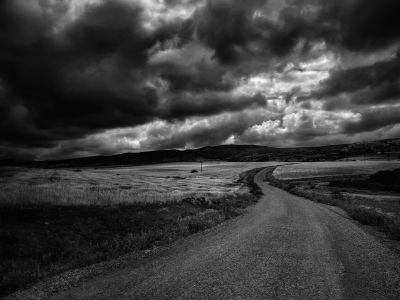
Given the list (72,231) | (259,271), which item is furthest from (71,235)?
(259,271)

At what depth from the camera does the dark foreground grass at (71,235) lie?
353 inches

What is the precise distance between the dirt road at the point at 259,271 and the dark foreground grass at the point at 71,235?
1702mm

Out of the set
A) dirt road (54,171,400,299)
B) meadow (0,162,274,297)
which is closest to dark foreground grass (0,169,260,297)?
meadow (0,162,274,297)

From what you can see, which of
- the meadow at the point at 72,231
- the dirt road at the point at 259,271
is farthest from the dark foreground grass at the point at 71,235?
the dirt road at the point at 259,271

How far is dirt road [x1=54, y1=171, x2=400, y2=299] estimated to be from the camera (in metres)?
6.66

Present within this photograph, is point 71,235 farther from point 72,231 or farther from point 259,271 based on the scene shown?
point 259,271

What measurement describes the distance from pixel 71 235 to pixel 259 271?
906cm

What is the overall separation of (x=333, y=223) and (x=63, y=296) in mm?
14854

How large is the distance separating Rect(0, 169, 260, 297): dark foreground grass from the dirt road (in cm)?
170

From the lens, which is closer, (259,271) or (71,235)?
(259,271)

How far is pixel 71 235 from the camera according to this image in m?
12.6

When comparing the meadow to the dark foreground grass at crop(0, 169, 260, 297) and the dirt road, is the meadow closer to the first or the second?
the dark foreground grass at crop(0, 169, 260, 297)

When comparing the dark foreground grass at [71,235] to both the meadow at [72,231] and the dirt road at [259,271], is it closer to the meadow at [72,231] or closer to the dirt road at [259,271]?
the meadow at [72,231]

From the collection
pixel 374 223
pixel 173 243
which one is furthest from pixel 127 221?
pixel 374 223
